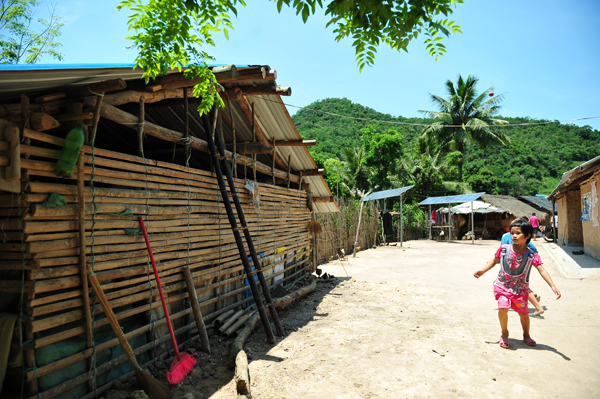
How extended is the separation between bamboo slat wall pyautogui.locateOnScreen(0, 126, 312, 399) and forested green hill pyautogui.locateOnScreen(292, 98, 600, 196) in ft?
94.6

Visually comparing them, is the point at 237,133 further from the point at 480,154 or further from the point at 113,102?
the point at 480,154

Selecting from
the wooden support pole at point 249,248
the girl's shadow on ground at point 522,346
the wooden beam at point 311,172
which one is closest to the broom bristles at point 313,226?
the wooden beam at point 311,172

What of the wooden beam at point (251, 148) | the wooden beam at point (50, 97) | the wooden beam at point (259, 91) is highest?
the wooden beam at point (259, 91)

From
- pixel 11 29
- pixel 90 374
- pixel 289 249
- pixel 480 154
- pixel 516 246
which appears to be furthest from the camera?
pixel 480 154

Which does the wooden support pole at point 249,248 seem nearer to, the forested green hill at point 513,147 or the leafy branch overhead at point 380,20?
the leafy branch overhead at point 380,20

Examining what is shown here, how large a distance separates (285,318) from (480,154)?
41.8m

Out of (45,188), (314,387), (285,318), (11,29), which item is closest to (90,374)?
(45,188)

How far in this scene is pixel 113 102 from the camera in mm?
3660

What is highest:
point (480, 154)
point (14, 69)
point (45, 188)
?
point (480, 154)

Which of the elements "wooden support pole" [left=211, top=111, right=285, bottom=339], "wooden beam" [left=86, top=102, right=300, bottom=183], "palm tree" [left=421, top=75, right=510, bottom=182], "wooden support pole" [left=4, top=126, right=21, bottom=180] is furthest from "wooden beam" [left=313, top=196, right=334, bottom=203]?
"palm tree" [left=421, top=75, right=510, bottom=182]

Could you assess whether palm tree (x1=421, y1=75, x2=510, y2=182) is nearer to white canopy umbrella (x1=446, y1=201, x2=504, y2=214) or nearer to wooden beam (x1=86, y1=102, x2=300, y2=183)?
white canopy umbrella (x1=446, y1=201, x2=504, y2=214)

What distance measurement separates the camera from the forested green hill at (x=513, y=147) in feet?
122

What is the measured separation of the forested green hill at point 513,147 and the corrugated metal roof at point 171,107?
25.0m

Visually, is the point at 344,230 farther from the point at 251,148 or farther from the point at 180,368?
the point at 180,368
